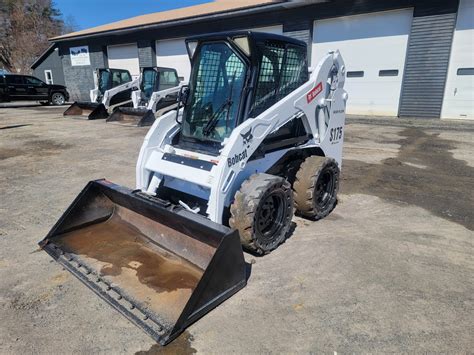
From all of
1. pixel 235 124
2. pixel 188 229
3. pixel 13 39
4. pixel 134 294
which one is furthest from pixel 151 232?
pixel 13 39

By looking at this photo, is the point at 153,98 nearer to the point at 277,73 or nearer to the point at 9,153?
the point at 9,153

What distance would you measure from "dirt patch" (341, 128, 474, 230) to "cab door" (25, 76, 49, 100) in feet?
67.3

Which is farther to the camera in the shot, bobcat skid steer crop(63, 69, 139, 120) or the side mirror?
A: bobcat skid steer crop(63, 69, 139, 120)

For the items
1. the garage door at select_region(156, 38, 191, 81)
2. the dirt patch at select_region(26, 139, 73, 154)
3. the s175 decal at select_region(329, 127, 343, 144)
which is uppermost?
the garage door at select_region(156, 38, 191, 81)

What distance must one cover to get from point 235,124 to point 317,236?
1606mm

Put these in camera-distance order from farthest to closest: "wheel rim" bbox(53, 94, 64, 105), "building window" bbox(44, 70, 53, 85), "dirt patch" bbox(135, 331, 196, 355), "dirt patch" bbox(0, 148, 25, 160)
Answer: "building window" bbox(44, 70, 53, 85) < "wheel rim" bbox(53, 94, 64, 105) < "dirt patch" bbox(0, 148, 25, 160) < "dirt patch" bbox(135, 331, 196, 355)

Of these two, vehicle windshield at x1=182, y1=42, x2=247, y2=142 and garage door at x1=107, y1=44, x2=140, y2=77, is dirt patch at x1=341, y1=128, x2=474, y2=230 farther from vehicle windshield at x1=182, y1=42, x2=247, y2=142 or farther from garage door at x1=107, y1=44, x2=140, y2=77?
garage door at x1=107, y1=44, x2=140, y2=77

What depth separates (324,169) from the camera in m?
4.17

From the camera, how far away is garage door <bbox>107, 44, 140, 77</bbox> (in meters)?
21.1

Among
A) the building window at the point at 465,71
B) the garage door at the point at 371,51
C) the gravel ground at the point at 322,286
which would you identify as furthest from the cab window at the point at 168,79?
the building window at the point at 465,71

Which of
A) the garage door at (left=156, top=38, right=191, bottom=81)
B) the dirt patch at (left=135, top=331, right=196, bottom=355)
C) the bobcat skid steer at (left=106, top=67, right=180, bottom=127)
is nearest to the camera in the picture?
the dirt patch at (left=135, top=331, right=196, bottom=355)

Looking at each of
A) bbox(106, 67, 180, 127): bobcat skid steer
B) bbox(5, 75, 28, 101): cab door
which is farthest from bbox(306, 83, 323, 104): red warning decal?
bbox(5, 75, 28, 101): cab door

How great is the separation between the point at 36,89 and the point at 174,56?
9.08 metres

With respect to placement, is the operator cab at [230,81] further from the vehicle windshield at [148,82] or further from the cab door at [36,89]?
the cab door at [36,89]
